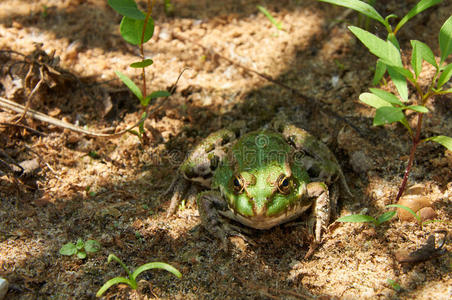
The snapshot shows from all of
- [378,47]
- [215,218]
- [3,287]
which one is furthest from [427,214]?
[3,287]

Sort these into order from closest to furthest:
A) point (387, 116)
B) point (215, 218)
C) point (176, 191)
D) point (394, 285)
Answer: point (387, 116)
point (394, 285)
point (215, 218)
point (176, 191)

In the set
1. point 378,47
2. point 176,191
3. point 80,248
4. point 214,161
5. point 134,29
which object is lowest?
point 176,191

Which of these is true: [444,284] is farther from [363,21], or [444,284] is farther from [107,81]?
[107,81]

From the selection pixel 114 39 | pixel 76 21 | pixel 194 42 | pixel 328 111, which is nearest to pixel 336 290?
pixel 328 111

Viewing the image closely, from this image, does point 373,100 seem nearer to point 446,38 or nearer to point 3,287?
point 446,38

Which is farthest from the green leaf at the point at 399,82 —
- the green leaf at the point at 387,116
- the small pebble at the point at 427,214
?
the small pebble at the point at 427,214

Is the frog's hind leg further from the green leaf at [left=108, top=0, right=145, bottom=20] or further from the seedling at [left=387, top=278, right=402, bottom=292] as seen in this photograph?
the green leaf at [left=108, top=0, right=145, bottom=20]

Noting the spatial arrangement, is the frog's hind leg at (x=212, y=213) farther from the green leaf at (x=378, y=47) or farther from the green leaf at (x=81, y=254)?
the green leaf at (x=378, y=47)
